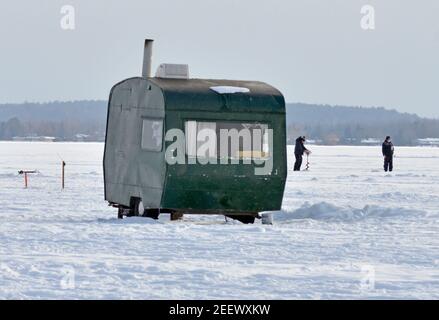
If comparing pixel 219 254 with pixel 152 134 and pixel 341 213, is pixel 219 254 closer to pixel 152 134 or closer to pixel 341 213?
pixel 152 134

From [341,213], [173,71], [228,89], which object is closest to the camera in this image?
[228,89]

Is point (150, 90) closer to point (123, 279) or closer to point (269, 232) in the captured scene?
point (269, 232)

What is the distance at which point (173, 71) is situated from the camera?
19016 mm

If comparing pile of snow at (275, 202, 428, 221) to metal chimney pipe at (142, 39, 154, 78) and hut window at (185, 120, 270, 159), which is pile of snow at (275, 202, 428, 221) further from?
metal chimney pipe at (142, 39, 154, 78)

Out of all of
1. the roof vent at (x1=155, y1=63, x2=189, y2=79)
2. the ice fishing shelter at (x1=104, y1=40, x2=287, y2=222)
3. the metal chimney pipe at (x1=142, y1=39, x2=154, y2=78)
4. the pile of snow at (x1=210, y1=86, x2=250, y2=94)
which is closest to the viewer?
the ice fishing shelter at (x1=104, y1=40, x2=287, y2=222)

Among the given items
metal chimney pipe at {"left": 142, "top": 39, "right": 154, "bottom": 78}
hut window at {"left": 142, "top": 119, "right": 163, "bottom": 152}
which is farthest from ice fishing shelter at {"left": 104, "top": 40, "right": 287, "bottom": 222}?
metal chimney pipe at {"left": 142, "top": 39, "right": 154, "bottom": 78}

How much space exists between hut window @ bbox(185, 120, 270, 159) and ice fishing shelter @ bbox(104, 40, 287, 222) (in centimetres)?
2

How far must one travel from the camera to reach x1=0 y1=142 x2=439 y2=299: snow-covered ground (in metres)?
10.6

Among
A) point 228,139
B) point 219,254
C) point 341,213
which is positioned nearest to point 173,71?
point 228,139

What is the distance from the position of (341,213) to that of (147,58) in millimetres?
4534

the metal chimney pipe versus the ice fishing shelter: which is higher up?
the metal chimney pipe

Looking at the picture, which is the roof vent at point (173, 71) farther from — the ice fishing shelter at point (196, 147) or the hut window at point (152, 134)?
the hut window at point (152, 134)

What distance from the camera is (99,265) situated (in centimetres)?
1228

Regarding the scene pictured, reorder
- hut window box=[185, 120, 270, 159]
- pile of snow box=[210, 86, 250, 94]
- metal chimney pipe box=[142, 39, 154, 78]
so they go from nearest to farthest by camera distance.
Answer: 1. hut window box=[185, 120, 270, 159]
2. pile of snow box=[210, 86, 250, 94]
3. metal chimney pipe box=[142, 39, 154, 78]
